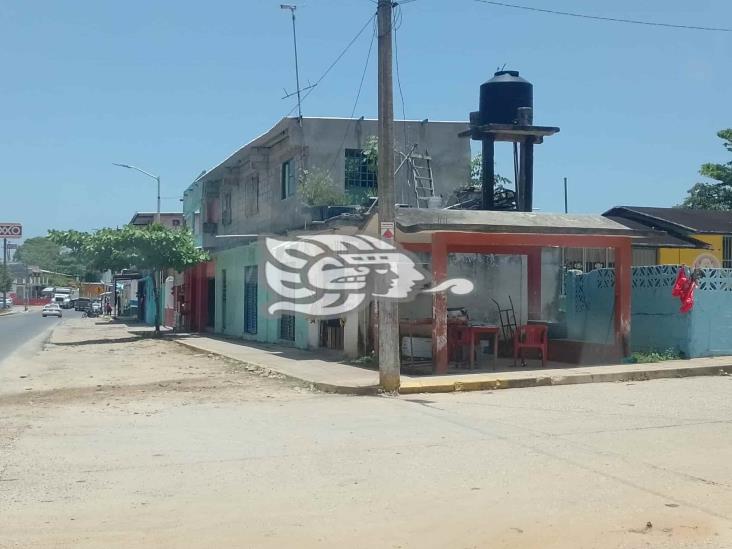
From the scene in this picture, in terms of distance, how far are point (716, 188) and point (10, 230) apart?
244ft

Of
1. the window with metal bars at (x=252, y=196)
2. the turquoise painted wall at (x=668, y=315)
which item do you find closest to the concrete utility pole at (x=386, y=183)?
the turquoise painted wall at (x=668, y=315)

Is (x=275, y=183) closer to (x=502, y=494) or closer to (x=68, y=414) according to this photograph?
(x=68, y=414)

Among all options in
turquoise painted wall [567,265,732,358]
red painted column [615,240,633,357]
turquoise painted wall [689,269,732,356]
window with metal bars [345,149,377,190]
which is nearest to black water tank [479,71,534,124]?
window with metal bars [345,149,377,190]

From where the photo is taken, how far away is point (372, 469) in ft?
27.4

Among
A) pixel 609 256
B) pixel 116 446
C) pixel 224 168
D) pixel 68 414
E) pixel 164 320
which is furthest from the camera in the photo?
pixel 164 320

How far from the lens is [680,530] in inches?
247

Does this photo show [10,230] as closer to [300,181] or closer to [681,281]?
[300,181]

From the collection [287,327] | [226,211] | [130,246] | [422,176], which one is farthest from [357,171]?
[130,246]

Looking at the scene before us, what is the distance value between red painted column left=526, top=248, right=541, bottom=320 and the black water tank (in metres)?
4.00

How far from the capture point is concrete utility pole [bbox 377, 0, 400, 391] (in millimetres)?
14070

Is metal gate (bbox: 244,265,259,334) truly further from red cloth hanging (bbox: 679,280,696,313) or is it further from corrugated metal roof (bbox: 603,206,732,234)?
red cloth hanging (bbox: 679,280,696,313)

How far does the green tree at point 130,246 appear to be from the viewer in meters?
32.0

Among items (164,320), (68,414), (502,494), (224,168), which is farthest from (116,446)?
(164,320)

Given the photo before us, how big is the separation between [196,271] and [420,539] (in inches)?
1300
